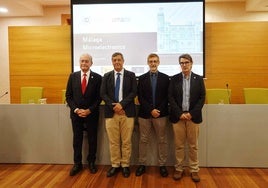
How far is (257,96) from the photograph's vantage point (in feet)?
16.1

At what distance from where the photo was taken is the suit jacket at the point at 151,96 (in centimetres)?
341

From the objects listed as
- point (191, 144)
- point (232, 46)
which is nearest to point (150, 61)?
point (191, 144)

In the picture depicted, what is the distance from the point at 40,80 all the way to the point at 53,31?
1.14 m

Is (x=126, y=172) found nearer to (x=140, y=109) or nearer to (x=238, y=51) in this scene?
(x=140, y=109)

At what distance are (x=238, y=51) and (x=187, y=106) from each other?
10.0 feet

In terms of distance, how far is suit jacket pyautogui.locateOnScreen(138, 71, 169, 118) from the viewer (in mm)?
3410

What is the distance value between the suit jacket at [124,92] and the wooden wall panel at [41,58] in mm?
2850

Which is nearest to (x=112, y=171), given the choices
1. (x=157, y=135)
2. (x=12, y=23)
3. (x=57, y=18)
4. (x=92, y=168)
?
(x=92, y=168)

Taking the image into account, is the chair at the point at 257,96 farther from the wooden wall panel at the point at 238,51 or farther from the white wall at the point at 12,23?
the white wall at the point at 12,23

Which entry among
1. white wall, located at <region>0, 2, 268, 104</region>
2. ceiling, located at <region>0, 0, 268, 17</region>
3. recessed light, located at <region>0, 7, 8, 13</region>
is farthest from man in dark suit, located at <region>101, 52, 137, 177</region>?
recessed light, located at <region>0, 7, 8, 13</region>

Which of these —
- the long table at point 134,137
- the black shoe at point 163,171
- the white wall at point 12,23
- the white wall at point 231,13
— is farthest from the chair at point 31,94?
the white wall at point 231,13

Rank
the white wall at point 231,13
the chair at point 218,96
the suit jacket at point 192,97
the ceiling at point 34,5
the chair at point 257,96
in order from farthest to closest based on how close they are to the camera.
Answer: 1. the white wall at point 231,13
2. the ceiling at point 34,5
3. the chair at point 218,96
4. the chair at point 257,96
5. the suit jacket at point 192,97

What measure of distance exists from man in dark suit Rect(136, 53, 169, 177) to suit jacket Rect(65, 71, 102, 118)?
1.91 ft

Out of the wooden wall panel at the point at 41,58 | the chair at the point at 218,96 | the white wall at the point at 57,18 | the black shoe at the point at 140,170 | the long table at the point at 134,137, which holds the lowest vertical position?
the black shoe at the point at 140,170
